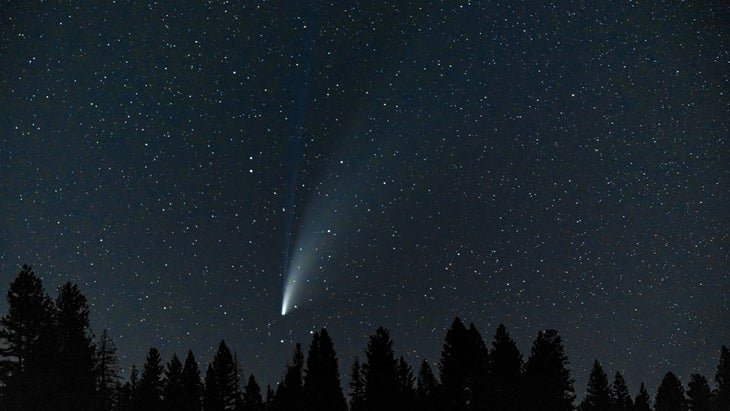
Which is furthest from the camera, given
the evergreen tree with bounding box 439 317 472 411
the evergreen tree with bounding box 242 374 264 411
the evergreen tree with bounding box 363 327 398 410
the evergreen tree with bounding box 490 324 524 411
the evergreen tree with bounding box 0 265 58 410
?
the evergreen tree with bounding box 242 374 264 411

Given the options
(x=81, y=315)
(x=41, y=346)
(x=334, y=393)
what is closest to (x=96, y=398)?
(x=81, y=315)

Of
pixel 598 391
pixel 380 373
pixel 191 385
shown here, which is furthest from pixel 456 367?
pixel 598 391

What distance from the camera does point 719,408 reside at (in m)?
73.8

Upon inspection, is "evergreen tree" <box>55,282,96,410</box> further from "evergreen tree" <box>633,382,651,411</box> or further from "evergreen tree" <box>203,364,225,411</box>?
"evergreen tree" <box>633,382,651,411</box>

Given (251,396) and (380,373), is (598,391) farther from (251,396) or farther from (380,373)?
(380,373)

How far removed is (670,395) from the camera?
3068 inches

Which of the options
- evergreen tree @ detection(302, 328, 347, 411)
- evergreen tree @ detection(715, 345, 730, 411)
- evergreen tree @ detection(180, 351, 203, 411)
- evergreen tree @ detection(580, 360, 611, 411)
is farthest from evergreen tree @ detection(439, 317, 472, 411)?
evergreen tree @ detection(715, 345, 730, 411)

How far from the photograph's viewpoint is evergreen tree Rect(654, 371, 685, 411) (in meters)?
77.4

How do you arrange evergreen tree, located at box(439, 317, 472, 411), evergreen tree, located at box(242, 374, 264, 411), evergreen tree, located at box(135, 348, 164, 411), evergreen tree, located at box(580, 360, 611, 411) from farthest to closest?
evergreen tree, located at box(580, 360, 611, 411) → evergreen tree, located at box(242, 374, 264, 411) → evergreen tree, located at box(135, 348, 164, 411) → evergreen tree, located at box(439, 317, 472, 411)

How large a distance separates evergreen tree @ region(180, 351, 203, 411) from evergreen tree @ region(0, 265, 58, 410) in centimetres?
2074

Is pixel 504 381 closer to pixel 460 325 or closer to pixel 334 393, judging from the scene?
pixel 460 325

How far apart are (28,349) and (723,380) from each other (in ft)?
243

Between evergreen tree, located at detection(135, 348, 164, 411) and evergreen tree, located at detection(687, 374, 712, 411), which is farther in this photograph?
evergreen tree, located at detection(687, 374, 712, 411)

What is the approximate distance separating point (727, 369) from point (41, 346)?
72.8 meters
